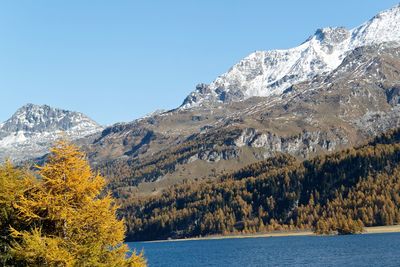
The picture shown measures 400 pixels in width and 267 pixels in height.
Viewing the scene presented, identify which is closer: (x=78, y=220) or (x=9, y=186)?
(x=78, y=220)

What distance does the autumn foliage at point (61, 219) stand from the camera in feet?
112

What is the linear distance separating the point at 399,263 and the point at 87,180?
115647mm

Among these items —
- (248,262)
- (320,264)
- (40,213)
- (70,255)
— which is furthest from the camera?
(248,262)

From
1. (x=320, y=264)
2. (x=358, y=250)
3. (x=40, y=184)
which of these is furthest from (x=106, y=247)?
(x=358, y=250)

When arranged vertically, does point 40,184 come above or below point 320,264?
above

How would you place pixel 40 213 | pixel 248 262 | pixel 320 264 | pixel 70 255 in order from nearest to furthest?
pixel 70 255
pixel 40 213
pixel 320 264
pixel 248 262

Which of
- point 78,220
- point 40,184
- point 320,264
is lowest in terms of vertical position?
point 320,264

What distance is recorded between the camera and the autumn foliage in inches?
1347

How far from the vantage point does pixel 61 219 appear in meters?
36.2

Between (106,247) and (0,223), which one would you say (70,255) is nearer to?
(106,247)

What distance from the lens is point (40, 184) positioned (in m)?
37.5

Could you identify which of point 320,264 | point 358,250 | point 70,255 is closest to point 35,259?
point 70,255

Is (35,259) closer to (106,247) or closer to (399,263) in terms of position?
(106,247)

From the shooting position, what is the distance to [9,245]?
3706 centimetres
